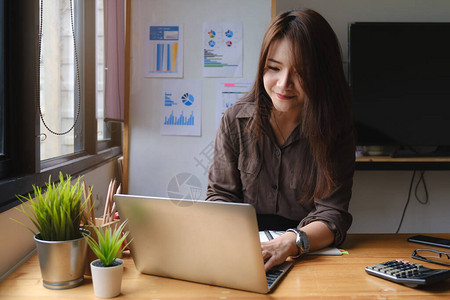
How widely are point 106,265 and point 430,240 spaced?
90 centimetres

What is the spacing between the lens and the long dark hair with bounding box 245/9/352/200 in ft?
4.21

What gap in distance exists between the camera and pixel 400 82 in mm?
2719

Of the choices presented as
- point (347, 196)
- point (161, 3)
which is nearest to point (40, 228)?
point (347, 196)

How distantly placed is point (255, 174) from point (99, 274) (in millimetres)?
762

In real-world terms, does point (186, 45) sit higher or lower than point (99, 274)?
higher

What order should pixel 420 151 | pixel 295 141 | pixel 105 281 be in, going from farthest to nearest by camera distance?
pixel 420 151
pixel 295 141
pixel 105 281

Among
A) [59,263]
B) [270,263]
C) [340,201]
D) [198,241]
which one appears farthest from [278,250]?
[59,263]

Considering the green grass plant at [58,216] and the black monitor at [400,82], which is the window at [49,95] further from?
the black monitor at [400,82]

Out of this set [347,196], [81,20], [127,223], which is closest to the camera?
[127,223]

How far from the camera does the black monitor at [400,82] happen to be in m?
2.69

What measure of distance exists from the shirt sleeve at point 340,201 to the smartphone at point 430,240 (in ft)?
0.60

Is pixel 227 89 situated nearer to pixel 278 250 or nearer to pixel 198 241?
pixel 278 250

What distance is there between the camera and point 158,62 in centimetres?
227

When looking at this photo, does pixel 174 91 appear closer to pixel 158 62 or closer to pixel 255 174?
pixel 158 62
